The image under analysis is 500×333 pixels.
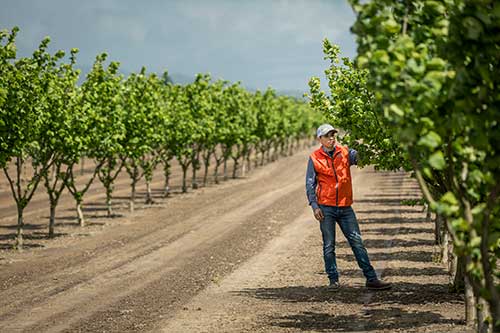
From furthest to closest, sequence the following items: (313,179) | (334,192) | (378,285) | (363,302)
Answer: (378,285) → (313,179) → (334,192) → (363,302)

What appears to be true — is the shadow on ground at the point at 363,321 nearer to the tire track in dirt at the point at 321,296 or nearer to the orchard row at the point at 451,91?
the tire track in dirt at the point at 321,296

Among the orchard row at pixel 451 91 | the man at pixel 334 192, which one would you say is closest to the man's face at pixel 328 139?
the man at pixel 334 192

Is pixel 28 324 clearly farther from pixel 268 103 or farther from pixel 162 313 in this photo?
pixel 268 103

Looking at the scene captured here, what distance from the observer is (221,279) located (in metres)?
15.5

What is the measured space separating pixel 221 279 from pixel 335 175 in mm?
4291

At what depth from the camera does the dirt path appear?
11266mm

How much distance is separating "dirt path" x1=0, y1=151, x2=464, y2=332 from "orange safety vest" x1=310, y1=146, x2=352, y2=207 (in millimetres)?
1605

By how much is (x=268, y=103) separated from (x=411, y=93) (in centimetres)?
5975

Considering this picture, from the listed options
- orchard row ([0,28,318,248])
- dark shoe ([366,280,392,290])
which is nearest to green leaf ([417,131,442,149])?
dark shoe ([366,280,392,290])

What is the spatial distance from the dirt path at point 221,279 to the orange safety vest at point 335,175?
160cm

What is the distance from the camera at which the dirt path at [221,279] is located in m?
11.3

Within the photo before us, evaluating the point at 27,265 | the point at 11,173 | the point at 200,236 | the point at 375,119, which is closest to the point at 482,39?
the point at 375,119

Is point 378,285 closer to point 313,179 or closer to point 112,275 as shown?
point 313,179

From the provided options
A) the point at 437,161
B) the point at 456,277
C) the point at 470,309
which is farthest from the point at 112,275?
the point at 437,161
